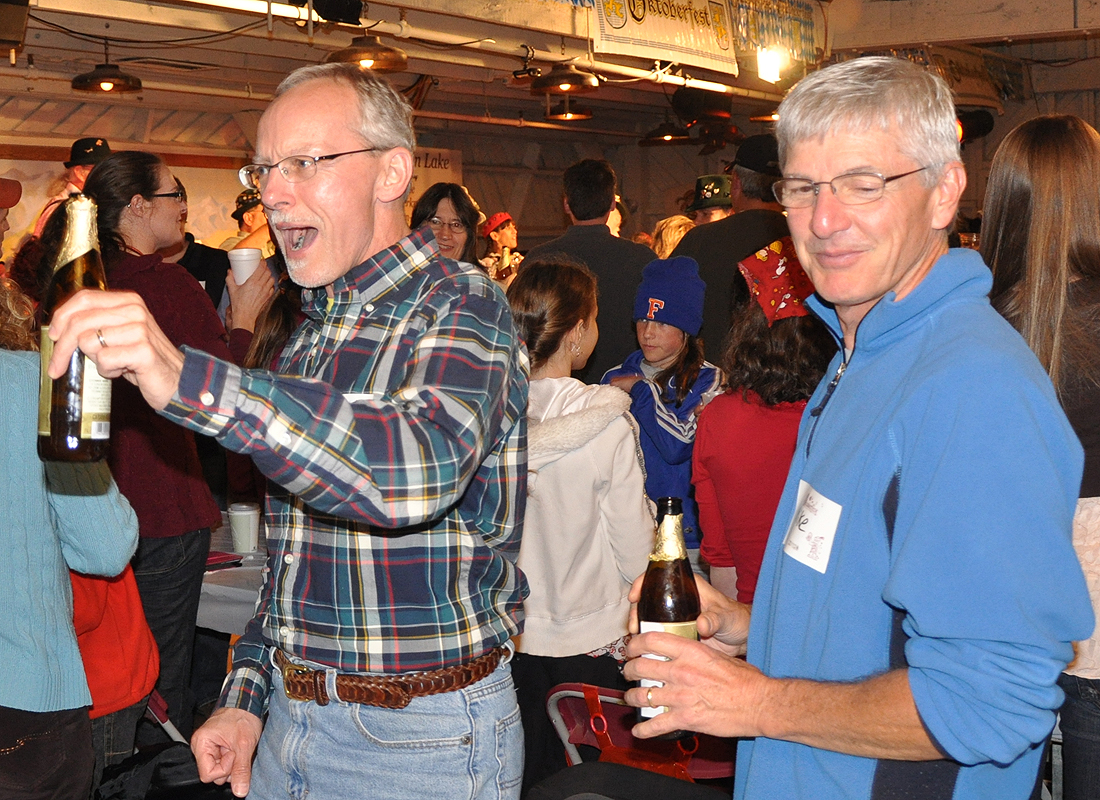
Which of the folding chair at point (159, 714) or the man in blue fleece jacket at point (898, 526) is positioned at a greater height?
the man in blue fleece jacket at point (898, 526)

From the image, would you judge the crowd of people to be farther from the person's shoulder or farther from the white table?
the white table

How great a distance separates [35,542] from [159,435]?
1.53 meters

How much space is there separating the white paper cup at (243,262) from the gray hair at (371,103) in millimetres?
2474

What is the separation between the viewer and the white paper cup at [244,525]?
3562 millimetres

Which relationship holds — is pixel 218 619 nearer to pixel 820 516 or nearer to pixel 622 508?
pixel 622 508

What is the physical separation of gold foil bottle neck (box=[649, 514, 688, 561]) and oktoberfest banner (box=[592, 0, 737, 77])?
19.4 feet

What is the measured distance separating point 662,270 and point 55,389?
8.87 ft

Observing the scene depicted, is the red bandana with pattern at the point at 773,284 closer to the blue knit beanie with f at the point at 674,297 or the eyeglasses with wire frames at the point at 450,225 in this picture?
the blue knit beanie with f at the point at 674,297

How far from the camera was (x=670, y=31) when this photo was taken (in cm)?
762

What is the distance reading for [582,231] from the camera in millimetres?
5008

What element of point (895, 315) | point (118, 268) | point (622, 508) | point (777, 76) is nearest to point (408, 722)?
point (895, 315)

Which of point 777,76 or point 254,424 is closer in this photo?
point 254,424

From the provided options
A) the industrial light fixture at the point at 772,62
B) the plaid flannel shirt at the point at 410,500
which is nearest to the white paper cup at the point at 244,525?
the plaid flannel shirt at the point at 410,500

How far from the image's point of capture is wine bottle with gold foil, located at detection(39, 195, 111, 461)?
1358 millimetres
